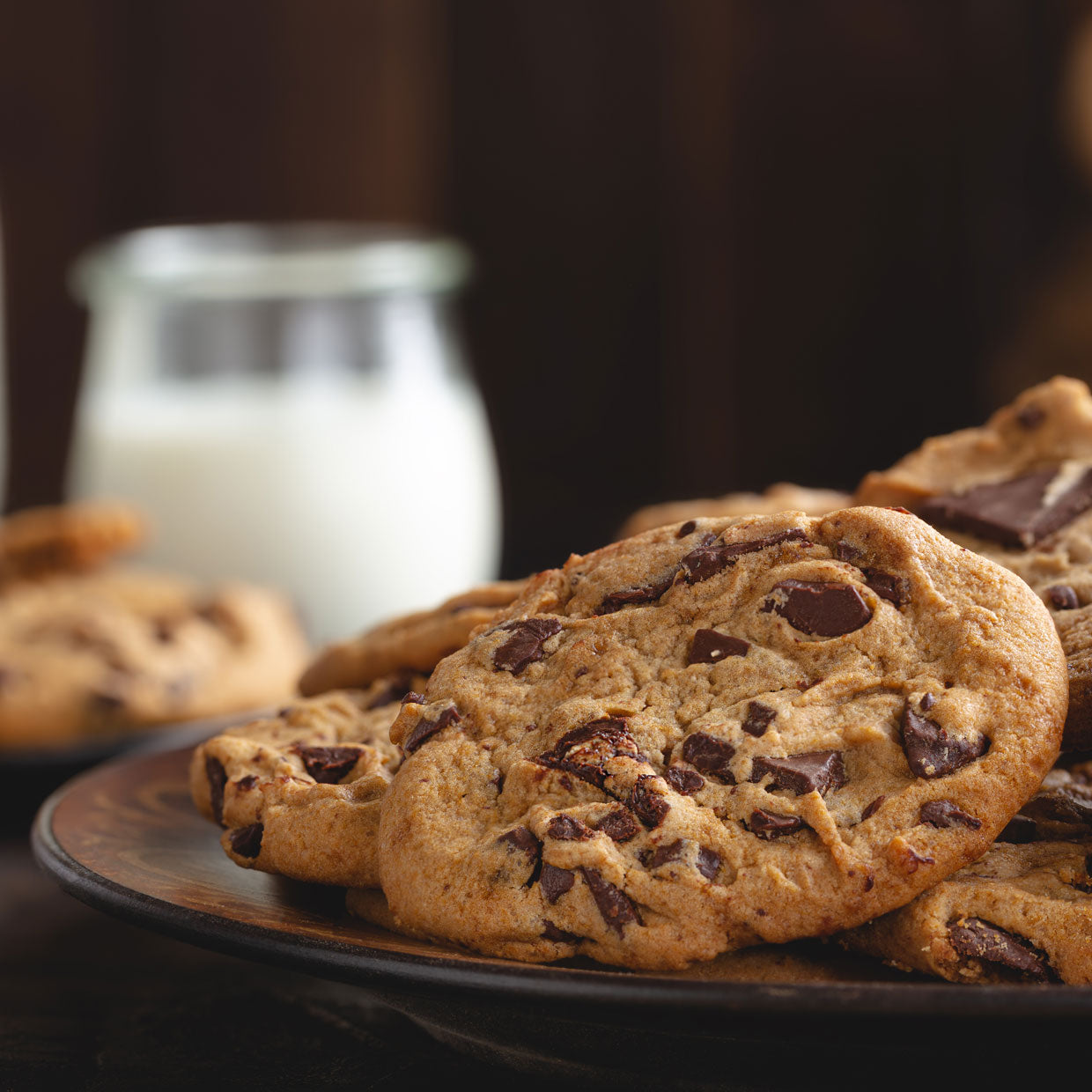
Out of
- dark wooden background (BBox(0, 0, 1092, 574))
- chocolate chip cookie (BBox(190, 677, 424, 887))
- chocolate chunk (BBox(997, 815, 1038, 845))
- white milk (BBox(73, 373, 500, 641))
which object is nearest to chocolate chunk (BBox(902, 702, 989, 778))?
chocolate chunk (BBox(997, 815, 1038, 845))

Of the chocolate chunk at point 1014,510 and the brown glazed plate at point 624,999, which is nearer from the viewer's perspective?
the brown glazed plate at point 624,999

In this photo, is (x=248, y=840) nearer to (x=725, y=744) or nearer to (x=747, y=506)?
(x=725, y=744)

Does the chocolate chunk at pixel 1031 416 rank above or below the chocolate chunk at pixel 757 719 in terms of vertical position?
above

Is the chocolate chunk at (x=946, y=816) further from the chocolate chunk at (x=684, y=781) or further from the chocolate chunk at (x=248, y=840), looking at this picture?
the chocolate chunk at (x=248, y=840)

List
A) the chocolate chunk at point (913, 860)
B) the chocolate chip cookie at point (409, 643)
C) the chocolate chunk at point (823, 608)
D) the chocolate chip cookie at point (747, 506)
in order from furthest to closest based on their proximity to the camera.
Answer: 1. the chocolate chip cookie at point (747, 506)
2. the chocolate chip cookie at point (409, 643)
3. the chocolate chunk at point (823, 608)
4. the chocolate chunk at point (913, 860)

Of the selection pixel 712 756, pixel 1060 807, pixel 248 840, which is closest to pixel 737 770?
pixel 712 756

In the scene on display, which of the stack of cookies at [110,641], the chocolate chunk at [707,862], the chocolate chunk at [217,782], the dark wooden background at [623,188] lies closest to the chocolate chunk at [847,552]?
the chocolate chunk at [707,862]

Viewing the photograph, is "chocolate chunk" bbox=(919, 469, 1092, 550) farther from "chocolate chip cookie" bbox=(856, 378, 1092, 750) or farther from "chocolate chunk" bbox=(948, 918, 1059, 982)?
"chocolate chunk" bbox=(948, 918, 1059, 982)
